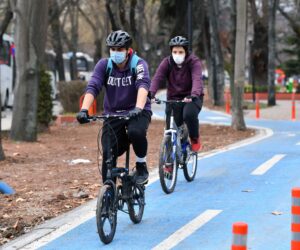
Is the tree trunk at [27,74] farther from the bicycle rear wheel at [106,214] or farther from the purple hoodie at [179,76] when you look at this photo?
the bicycle rear wheel at [106,214]

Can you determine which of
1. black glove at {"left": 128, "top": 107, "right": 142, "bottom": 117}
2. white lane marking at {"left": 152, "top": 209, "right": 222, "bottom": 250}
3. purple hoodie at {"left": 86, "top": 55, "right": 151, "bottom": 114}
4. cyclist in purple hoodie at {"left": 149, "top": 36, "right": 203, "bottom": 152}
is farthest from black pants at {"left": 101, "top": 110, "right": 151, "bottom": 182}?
cyclist in purple hoodie at {"left": 149, "top": 36, "right": 203, "bottom": 152}

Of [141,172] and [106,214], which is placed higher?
[141,172]

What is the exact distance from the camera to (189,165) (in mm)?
11242

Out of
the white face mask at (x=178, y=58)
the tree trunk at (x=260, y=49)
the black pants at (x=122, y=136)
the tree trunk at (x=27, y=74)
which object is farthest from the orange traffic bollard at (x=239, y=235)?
the tree trunk at (x=260, y=49)

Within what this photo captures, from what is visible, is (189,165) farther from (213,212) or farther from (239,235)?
(239,235)

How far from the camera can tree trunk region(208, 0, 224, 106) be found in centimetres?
3297

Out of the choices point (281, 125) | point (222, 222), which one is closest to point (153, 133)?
point (281, 125)

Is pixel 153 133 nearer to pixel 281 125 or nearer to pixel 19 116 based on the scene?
pixel 19 116

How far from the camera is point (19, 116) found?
17.8 meters

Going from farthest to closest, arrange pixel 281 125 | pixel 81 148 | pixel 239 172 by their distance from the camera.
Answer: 1. pixel 281 125
2. pixel 81 148
3. pixel 239 172

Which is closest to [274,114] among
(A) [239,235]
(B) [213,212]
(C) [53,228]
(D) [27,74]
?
(D) [27,74]

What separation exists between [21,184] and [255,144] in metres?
8.00

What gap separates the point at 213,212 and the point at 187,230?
40.6 inches

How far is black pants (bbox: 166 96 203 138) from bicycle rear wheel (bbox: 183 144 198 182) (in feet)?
1.02
